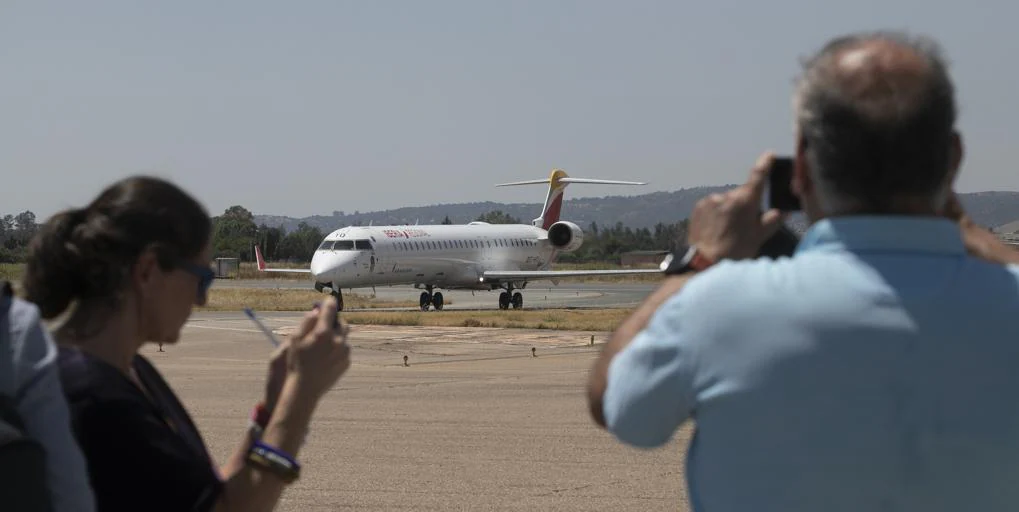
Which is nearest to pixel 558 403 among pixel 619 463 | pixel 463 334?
pixel 619 463

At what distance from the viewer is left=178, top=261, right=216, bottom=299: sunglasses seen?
3100 mm

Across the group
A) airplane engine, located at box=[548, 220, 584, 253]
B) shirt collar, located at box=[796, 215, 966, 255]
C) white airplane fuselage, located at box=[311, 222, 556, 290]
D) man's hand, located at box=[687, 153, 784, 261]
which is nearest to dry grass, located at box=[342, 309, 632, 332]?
white airplane fuselage, located at box=[311, 222, 556, 290]

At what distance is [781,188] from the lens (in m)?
2.69

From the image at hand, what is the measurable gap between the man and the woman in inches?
34.7

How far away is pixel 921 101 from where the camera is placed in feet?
7.80

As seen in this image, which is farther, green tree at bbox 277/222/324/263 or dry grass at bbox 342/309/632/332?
green tree at bbox 277/222/324/263

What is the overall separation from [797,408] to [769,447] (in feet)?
0.28

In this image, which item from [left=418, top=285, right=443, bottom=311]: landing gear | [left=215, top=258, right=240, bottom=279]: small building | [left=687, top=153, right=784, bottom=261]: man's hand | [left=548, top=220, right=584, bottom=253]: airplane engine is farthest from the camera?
[left=215, top=258, right=240, bottom=279]: small building

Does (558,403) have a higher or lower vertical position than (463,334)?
higher

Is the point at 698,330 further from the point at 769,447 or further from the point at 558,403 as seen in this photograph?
the point at 558,403

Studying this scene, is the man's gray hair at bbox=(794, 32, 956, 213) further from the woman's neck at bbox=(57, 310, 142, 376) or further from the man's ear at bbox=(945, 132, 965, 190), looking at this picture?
the woman's neck at bbox=(57, 310, 142, 376)

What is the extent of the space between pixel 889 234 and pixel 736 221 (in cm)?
34

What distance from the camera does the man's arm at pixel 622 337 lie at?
8.27ft

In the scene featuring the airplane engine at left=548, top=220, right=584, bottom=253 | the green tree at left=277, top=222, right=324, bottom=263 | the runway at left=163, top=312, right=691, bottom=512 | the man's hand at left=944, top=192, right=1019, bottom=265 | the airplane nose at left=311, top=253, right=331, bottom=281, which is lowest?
the green tree at left=277, top=222, right=324, bottom=263
